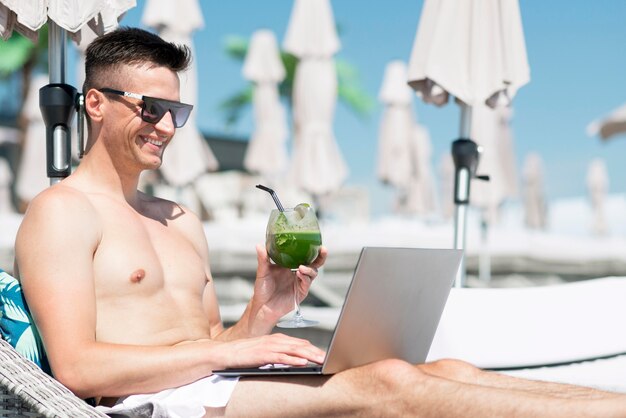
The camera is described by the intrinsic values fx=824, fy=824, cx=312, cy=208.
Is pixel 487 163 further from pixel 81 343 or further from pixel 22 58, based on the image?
pixel 22 58

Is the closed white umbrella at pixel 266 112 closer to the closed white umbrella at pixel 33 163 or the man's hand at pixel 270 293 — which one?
the closed white umbrella at pixel 33 163

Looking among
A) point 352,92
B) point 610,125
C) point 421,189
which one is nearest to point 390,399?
point 610,125

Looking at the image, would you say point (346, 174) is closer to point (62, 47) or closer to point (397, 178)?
point (397, 178)

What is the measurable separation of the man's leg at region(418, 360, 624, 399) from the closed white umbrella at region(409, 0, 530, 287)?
1.97m

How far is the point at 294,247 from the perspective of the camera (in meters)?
2.59

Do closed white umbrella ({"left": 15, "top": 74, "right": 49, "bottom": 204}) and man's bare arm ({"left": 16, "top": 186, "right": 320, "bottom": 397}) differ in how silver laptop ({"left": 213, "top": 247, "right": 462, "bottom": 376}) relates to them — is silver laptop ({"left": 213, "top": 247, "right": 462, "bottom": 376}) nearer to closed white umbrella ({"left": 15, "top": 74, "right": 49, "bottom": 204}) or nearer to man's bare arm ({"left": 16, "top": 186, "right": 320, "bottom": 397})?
man's bare arm ({"left": 16, "top": 186, "right": 320, "bottom": 397})

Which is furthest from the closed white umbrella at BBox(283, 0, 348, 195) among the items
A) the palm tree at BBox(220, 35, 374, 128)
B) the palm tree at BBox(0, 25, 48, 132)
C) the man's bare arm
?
the palm tree at BBox(220, 35, 374, 128)

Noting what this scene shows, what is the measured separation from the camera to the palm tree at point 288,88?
30.3 meters

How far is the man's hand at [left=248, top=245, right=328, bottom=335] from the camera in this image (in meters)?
2.70

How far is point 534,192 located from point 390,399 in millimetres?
17302

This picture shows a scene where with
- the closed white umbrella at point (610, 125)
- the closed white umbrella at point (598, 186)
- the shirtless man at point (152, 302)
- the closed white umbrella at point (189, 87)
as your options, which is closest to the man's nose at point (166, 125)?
the shirtless man at point (152, 302)

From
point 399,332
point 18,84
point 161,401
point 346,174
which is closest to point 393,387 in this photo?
point 399,332

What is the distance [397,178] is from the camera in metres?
15.2

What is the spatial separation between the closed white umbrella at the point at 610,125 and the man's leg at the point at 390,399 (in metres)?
6.99
